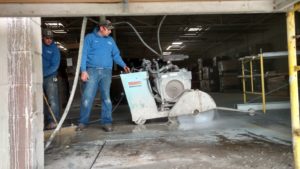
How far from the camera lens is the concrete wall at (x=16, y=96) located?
85.8 inches

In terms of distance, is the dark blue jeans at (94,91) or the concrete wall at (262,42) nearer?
the dark blue jeans at (94,91)

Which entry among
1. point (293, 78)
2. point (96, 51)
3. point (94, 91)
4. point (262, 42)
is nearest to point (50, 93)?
point (94, 91)

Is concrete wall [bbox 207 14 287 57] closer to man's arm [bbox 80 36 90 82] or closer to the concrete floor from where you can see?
the concrete floor

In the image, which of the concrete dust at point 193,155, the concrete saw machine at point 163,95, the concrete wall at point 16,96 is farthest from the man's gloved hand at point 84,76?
the concrete wall at point 16,96

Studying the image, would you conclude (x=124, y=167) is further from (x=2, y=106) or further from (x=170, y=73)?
→ (x=170, y=73)

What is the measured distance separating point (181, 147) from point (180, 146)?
0.05 meters

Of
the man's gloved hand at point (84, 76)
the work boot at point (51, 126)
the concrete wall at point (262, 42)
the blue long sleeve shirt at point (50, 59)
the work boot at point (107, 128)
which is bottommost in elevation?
the work boot at point (107, 128)

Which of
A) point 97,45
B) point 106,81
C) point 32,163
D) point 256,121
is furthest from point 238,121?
point 32,163

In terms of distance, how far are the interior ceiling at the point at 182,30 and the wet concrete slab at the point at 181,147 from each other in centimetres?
487

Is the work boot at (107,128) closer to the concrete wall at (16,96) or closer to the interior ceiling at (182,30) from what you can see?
the concrete wall at (16,96)

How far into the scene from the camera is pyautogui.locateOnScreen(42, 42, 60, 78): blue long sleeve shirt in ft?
14.5

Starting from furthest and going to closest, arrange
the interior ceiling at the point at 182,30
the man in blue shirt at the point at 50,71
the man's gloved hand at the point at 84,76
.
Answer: the interior ceiling at the point at 182,30 → the man in blue shirt at the point at 50,71 → the man's gloved hand at the point at 84,76

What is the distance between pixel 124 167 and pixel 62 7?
1.30 meters

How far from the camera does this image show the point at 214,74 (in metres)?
14.8
